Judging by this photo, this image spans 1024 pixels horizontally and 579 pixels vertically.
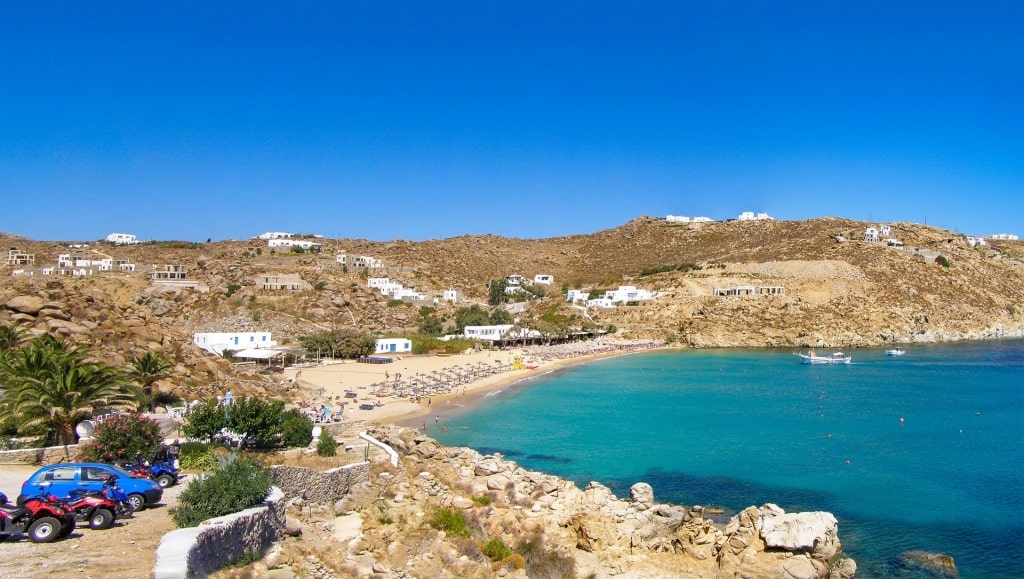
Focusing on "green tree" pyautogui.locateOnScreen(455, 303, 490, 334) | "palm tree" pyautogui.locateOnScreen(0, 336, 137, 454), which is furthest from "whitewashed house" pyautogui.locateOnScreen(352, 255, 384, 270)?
"palm tree" pyautogui.locateOnScreen(0, 336, 137, 454)

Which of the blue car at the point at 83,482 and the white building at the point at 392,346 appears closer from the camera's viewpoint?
the blue car at the point at 83,482

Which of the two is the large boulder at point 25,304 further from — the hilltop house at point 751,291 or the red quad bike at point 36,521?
the hilltop house at point 751,291

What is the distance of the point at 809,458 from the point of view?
2686 centimetres

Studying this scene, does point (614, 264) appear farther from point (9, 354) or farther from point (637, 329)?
point (9, 354)

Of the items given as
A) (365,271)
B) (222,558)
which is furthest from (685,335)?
(222,558)

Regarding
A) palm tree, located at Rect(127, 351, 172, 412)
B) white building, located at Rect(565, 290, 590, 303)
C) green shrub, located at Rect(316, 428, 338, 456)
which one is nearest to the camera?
green shrub, located at Rect(316, 428, 338, 456)

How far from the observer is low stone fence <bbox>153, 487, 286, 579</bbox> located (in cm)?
864

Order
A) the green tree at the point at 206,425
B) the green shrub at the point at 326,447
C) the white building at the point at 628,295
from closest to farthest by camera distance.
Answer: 1. the green tree at the point at 206,425
2. the green shrub at the point at 326,447
3. the white building at the point at 628,295

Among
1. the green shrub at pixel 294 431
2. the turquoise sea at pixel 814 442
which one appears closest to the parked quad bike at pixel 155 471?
the green shrub at pixel 294 431

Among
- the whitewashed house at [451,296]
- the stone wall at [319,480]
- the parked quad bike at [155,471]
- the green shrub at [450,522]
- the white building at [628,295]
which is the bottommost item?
the green shrub at [450,522]

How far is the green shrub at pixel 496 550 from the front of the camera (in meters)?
15.1

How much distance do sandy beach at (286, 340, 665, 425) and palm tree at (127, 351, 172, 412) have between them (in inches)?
272

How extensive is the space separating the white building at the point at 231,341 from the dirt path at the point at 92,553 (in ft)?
119

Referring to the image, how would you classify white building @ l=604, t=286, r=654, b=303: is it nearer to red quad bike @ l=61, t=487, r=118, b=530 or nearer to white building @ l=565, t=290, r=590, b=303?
white building @ l=565, t=290, r=590, b=303
